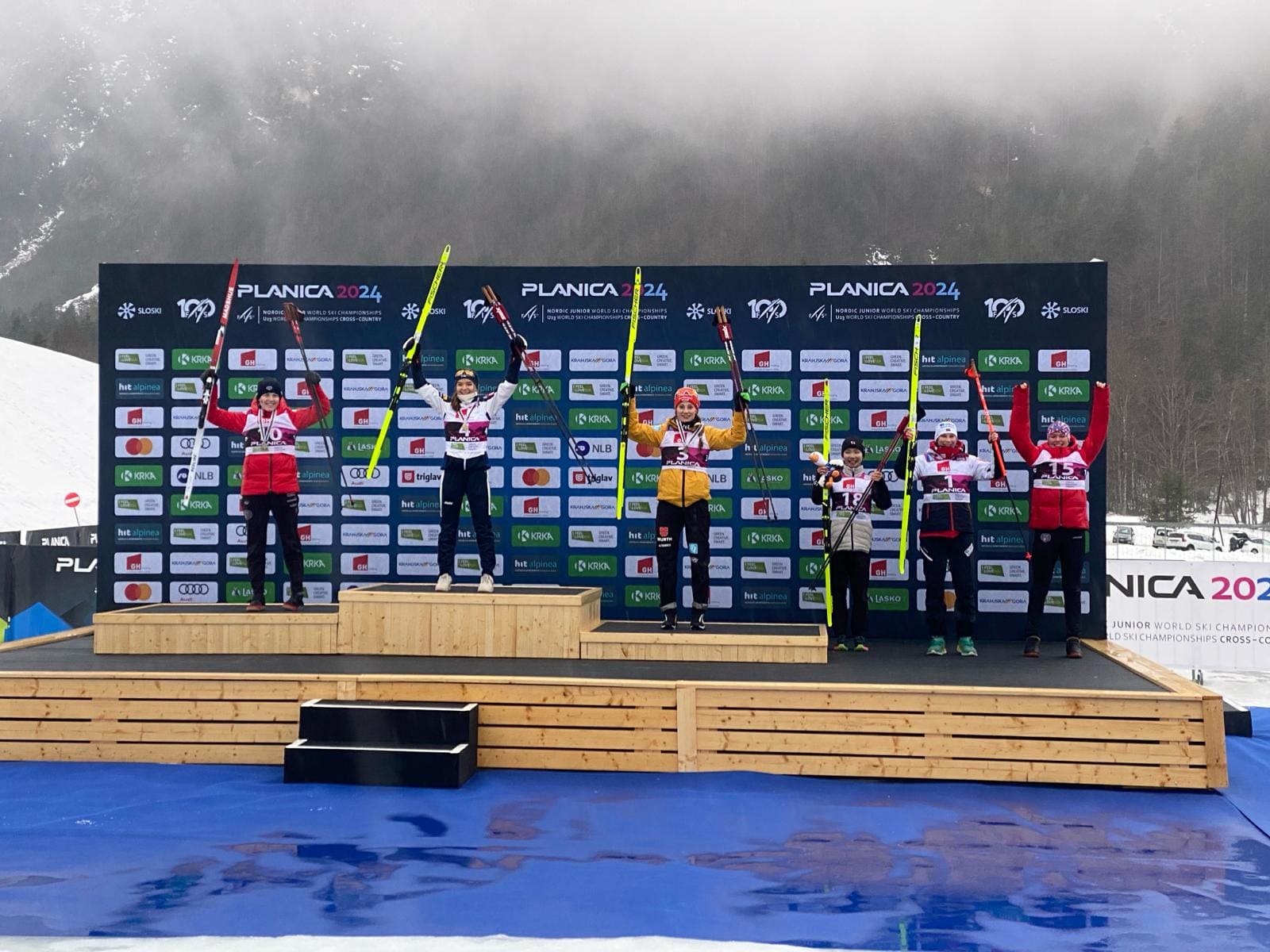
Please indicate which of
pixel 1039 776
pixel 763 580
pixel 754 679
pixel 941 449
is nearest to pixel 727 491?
pixel 763 580

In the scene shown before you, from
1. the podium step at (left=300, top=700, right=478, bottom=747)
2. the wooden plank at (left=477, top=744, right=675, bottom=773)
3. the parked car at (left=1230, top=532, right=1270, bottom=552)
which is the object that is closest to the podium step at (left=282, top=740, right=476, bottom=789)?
the podium step at (left=300, top=700, right=478, bottom=747)

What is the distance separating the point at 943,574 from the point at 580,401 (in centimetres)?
277

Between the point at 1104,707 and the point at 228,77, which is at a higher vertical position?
the point at 228,77

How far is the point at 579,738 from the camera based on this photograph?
522cm

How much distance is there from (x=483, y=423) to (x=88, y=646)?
288cm

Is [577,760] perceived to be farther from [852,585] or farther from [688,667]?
[852,585]

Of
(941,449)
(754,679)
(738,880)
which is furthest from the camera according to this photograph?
(941,449)

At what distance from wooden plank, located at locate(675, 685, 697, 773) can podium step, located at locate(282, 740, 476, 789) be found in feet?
3.36

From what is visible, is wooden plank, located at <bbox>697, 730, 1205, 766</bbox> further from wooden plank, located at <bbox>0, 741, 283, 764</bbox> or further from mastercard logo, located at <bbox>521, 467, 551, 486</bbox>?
mastercard logo, located at <bbox>521, 467, 551, 486</bbox>

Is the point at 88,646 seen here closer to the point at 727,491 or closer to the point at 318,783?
the point at 318,783

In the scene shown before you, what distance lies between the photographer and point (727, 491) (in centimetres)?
750

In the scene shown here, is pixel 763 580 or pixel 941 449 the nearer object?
pixel 941 449

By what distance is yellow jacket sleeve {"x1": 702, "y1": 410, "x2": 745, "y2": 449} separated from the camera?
6406 millimetres

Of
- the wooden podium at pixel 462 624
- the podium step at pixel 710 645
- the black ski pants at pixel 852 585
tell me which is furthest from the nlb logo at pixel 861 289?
the wooden podium at pixel 462 624
